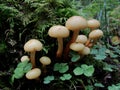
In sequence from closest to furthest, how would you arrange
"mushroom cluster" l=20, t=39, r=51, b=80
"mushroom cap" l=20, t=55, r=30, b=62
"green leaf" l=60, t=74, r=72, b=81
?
1. "mushroom cluster" l=20, t=39, r=51, b=80
2. "green leaf" l=60, t=74, r=72, b=81
3. "mushroom cap" l=20, t=55, r=30, b=62

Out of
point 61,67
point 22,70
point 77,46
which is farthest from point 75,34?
point 22,70

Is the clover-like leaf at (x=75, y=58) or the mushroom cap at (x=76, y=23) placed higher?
the mushroom cap at (x=76, y=23)

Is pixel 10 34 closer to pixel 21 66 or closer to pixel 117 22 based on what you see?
pixel 21 66

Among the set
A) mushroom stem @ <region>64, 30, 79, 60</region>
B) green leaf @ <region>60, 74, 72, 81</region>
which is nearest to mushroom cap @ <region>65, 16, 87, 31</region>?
mushroom stem @ <region>64, 30, 79, 60</region>

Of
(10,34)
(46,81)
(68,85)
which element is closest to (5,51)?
(10,34)

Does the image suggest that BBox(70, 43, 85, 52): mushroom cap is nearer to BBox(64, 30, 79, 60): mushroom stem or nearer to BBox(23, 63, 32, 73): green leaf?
BBox(64, 30, 79, 60): mushroom stem

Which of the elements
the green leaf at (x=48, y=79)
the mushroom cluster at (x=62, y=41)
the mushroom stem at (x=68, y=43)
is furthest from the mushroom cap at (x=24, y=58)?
the mushroom stem at (x=68, y=43)

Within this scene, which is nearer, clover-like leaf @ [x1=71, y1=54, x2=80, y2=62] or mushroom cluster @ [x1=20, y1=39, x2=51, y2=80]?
mushroom cluster @ [x1=20, y1=39, x2=51, y2=80]

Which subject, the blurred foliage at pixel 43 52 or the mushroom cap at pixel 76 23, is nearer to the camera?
the mushroom cap at pixel 76 23

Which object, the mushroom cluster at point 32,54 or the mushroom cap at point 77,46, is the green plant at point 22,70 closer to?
the mushroom cluster at point 32,54

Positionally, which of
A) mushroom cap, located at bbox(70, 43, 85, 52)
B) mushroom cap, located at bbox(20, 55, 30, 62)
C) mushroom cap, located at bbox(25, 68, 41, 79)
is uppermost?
mushroom cap, located at bbox(70, 43, 85, 52)

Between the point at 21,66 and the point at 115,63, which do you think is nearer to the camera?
the point at 21,66
